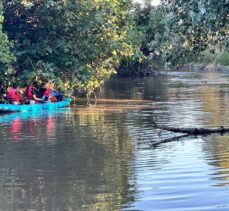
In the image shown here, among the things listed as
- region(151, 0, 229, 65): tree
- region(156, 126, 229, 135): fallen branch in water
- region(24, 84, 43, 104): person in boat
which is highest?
region(151, 0, 229, 65): tree

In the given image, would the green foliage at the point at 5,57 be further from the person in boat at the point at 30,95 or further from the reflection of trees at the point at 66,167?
the reflection of trees at the point at 66,167

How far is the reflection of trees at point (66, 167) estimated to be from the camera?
960 cm

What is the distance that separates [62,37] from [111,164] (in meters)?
16.4

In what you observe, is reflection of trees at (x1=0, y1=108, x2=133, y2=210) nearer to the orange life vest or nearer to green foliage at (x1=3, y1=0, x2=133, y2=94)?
the orange life vest

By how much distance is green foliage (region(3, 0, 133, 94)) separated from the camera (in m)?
26.9

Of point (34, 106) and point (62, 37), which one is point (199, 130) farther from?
point (62, 37)

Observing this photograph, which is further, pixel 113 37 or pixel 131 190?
pixel 113 37

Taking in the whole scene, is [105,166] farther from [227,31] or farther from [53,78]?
[53,78]

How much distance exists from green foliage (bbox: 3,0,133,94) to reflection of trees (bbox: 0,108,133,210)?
25.4 feet

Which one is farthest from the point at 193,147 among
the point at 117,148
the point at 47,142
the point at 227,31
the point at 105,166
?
the point at 227,31

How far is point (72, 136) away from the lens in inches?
673

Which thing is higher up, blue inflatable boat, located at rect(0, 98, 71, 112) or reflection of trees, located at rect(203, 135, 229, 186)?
blue inflatable boat, located at rect(0, 98, 71, 112)

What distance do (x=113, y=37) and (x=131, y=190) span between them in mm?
19297

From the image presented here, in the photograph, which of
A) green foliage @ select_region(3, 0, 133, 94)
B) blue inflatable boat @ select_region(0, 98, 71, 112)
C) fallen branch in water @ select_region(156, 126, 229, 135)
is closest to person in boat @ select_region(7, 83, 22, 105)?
blue inflatable boat @ select_region(0, 98, 71, 112)
